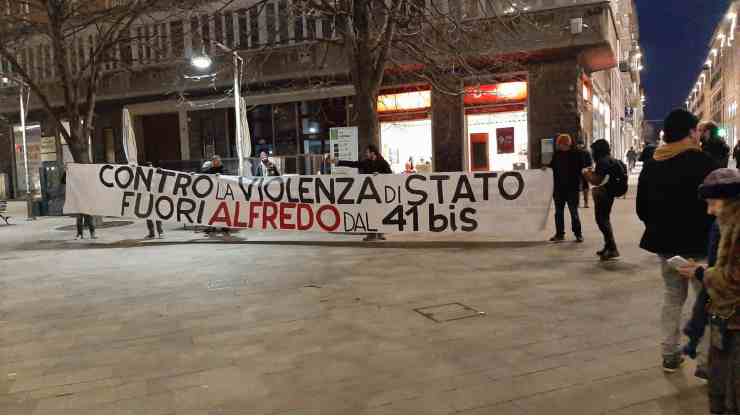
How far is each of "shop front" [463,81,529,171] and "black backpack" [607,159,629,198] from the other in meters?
12.4

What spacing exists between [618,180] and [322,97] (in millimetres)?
16927

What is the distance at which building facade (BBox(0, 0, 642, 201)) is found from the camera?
62.2 ft

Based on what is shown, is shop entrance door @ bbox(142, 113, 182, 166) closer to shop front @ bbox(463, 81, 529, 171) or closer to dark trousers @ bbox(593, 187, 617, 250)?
shop front @ bbox(463, 81, 529, 171)

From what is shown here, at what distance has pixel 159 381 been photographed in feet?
15.5

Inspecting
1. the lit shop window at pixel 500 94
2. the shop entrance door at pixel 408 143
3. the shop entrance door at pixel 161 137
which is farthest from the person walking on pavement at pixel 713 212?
the shop entrance door at pixel 161 137

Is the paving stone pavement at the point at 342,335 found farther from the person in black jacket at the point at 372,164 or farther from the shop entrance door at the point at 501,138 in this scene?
the shop entrance door at the point at 501,138

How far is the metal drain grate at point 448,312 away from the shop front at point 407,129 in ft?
52.7

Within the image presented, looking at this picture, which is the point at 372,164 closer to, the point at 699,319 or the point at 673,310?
the point at 673,310

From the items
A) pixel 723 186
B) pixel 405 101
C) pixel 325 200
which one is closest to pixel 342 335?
pixel 723 186

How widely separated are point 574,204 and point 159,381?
771 centimetres

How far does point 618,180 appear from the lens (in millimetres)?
8766

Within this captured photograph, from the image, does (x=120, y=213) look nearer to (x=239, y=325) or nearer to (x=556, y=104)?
(x=239, y=325)

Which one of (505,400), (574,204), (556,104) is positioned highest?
(556,104)

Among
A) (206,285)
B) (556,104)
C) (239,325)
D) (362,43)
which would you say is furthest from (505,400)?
(556,104)
